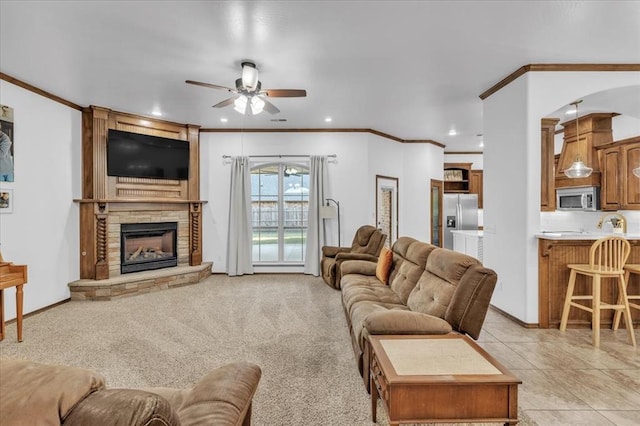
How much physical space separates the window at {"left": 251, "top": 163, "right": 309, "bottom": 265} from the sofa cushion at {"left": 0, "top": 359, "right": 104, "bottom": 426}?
5935mm

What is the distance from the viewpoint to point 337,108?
5242 mm

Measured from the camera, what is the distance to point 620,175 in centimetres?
514

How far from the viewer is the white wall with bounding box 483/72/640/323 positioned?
3.66 metres

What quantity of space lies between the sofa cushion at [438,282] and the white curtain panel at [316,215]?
3.60 m

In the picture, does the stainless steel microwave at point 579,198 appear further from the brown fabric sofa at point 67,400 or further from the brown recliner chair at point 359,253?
the brown fabric sofa at point 67,400

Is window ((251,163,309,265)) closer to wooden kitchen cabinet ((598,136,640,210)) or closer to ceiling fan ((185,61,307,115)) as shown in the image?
ceiling fan ((185,61,307,115))

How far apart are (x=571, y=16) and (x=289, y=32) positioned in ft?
7.83

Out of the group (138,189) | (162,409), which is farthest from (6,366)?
(138,189)

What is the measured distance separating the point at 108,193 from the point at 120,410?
5.53 meters

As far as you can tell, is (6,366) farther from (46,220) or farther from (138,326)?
(46,220)

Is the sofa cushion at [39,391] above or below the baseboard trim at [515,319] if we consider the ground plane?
above

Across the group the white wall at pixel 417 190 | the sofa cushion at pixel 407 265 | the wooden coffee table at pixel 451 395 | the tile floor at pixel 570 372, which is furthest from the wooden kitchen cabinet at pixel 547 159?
the white wall at pixel 417 190

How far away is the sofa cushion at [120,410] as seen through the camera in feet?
2.18

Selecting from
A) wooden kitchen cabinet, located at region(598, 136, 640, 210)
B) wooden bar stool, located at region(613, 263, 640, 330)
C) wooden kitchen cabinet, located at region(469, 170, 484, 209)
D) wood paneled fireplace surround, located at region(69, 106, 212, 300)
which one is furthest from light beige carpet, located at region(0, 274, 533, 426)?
wooden kitchen cabinet, located at region(469, 170, 484, 209)
